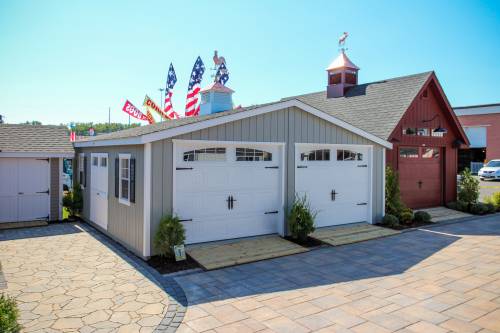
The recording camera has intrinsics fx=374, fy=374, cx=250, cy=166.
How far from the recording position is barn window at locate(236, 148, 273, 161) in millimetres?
9047

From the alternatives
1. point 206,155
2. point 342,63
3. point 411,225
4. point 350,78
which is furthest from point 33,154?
point 350,78

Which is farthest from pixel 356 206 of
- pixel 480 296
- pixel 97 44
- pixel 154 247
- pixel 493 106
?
pixel 493 106

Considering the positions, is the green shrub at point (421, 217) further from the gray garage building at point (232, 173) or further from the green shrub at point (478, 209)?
the green shrub at point (478, 209)

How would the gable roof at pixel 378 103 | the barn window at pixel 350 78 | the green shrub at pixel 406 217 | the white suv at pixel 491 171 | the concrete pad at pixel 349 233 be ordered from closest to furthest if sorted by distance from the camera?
1. the concrete pad at pixel 349 233
2. the green shrub at pixel 406 217
3. the gable roof at pixel 378 103
4. the barn window at pixel 350 78
5. the white suv at pixel 491 171

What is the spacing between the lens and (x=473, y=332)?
4.67 m

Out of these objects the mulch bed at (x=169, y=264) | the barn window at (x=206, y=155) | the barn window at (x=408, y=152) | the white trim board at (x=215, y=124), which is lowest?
the mulch bed at (x=169, y=264)

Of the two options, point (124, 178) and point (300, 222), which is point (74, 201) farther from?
point (300, 222)

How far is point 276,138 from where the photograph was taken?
31.0ft

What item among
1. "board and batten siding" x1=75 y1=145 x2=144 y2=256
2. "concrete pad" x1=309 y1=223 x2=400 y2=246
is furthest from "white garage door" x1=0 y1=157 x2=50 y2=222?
"concrete pad" x1=309 y1=223 x2=400 y2=246

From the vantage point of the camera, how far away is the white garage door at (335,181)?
10.2 meters

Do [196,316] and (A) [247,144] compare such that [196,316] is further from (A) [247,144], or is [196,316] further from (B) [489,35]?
(B) [489,35]

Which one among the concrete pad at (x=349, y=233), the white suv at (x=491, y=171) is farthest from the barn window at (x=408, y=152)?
the white suv at (x=491, y=171)

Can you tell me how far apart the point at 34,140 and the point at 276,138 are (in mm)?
8068

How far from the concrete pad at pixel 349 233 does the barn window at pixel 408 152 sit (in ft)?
13.2
